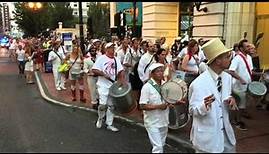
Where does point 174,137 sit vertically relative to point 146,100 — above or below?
below

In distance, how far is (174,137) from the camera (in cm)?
763

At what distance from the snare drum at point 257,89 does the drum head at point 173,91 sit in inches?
78.7

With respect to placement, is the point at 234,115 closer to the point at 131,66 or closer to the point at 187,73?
the point at 187,73

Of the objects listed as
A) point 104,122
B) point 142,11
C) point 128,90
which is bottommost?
point 104,122

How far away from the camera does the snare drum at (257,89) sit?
8.06m

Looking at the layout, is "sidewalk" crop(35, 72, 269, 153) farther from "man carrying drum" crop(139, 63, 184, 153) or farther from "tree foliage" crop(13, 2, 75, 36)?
"tree foliage" crop(13, 2, 75, 36)

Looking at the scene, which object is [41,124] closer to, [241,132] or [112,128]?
[112,128]

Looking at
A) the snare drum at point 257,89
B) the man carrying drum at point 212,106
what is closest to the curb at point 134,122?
the man carrying drum at point 212,106

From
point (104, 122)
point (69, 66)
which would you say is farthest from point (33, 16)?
point (104, 122)

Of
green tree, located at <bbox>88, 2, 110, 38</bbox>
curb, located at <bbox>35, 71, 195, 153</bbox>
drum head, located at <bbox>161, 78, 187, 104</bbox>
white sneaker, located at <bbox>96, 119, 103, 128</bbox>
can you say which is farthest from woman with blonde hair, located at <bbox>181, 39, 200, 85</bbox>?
green tree, located at <bbox>88, 2, 110, 38</bbox>

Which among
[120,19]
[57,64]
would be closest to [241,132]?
[57,64]

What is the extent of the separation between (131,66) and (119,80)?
12.3 feet

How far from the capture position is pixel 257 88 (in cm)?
815

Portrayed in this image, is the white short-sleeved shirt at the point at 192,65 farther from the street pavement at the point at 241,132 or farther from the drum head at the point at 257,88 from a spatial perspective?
the drum head at the point at 257,88
